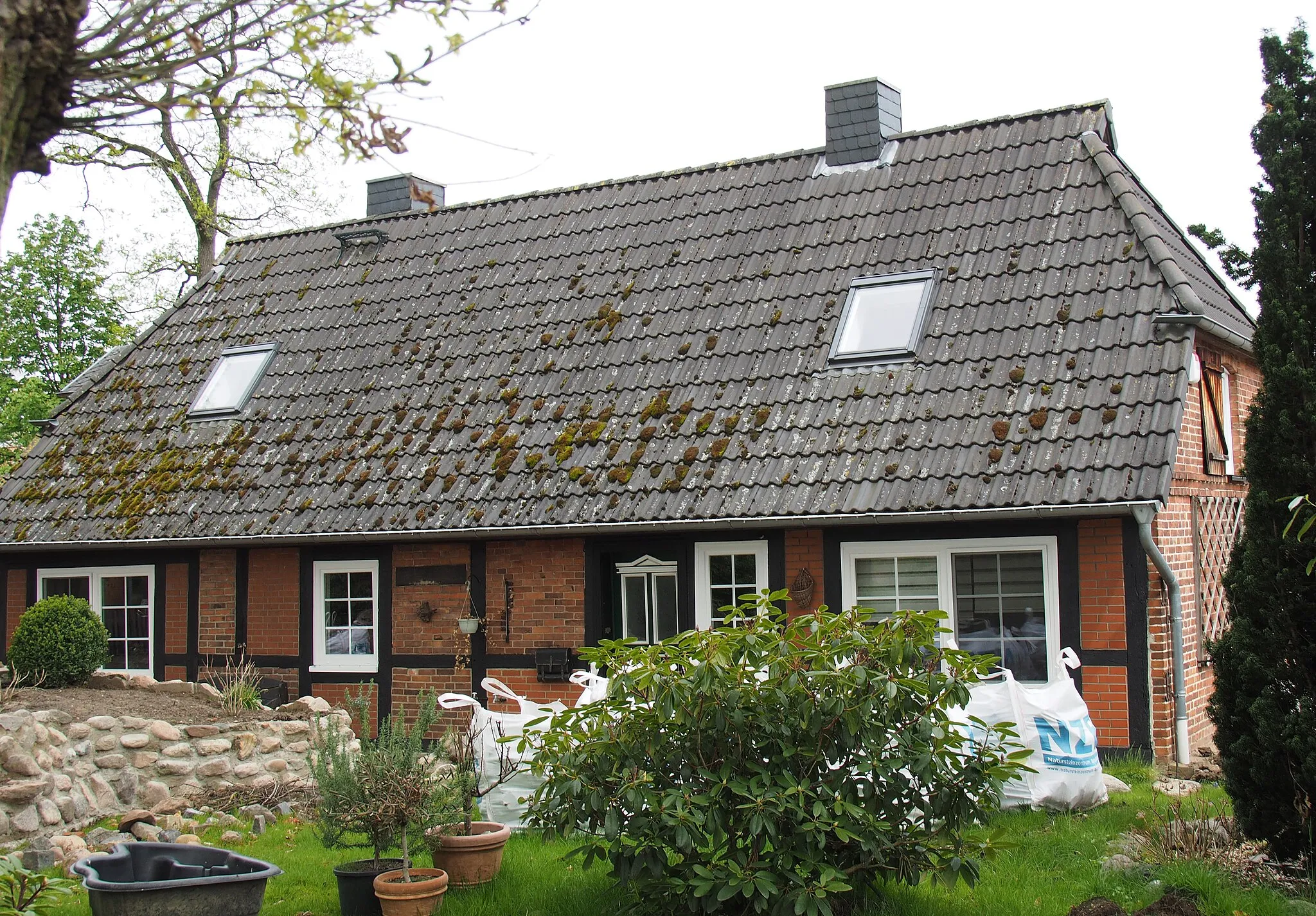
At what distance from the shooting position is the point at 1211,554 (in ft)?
38.7

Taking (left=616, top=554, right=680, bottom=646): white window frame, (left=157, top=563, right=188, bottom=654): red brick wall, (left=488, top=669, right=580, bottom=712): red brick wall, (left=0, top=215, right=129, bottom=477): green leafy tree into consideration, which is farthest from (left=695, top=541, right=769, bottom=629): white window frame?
(left=0, top=215, right=129, bottom=477): green leafy tree

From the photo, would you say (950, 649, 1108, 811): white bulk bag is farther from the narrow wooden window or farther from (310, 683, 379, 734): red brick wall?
(310, 683, 379, 734): red brick wall

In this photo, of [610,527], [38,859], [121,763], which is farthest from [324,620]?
[38,859]

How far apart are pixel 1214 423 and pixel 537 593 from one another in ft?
21.8

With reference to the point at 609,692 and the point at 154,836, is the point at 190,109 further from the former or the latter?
the point at 154,836

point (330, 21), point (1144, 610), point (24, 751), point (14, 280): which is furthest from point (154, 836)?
point (14, 280)

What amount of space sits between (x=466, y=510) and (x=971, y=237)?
5.50m

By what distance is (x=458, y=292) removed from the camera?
1540 cm

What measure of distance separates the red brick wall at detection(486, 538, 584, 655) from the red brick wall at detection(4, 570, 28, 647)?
6.58 m

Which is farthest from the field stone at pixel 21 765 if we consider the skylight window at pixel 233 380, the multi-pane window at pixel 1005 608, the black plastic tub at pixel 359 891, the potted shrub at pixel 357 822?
the multi-pane window at pixel 1005 608

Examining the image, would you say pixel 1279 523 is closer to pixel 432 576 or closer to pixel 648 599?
pixel 648 599

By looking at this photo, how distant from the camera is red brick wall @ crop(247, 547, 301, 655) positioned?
1384cm

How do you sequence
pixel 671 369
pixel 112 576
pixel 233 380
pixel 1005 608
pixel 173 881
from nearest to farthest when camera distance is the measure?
pixel 173 881 < pixel 1005 608 < pixel 671 369 < pixel 112 576 < pixel 233 380

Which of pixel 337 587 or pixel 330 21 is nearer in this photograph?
pixel 330 21
